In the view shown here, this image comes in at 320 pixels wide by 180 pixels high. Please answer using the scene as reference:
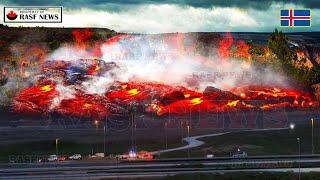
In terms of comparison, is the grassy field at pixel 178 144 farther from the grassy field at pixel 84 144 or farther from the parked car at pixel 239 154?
the parked car at pixel 239 154

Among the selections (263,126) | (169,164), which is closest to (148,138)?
(263,126)

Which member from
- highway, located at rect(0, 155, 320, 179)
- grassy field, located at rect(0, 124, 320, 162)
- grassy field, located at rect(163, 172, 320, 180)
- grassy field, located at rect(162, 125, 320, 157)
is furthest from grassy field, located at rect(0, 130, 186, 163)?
grassy field, located at rect(163, 172, 320, 180)

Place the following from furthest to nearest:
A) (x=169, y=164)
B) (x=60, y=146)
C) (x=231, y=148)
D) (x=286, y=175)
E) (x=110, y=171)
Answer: (x=60, y=146), (x=231, y=148), (x=169, y=164), (x=110, y=171), (x=286, y=175)

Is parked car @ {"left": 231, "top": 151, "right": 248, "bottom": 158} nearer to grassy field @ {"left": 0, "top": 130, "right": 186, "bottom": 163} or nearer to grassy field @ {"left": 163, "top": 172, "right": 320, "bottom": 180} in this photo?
grassy field @ {"left": 0, "top": 130, "right": 186, "bottom": 163}

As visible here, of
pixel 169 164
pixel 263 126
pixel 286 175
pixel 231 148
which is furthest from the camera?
pixel 263 126

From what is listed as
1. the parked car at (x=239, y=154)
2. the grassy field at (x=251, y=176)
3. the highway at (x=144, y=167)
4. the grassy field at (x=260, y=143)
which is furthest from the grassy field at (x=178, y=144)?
the grassy field at (x=251, y=176)

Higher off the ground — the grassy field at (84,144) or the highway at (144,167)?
the highway at (144,167)

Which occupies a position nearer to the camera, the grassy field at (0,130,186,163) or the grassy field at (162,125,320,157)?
the grassy field at (162,125,320,157)

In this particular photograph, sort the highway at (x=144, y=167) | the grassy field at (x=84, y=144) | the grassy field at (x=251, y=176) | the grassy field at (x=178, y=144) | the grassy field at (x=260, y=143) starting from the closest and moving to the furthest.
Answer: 1. the grassy field at (x=251, y=176)
2. the highway at (x=144, y=167)
3. the grassy field at (x=260, y=143)
4. the grassy field at (x=178, y=144)
5. the grassy field at (x=84, y=144)

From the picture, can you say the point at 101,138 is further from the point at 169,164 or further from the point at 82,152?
the point at 169,164
